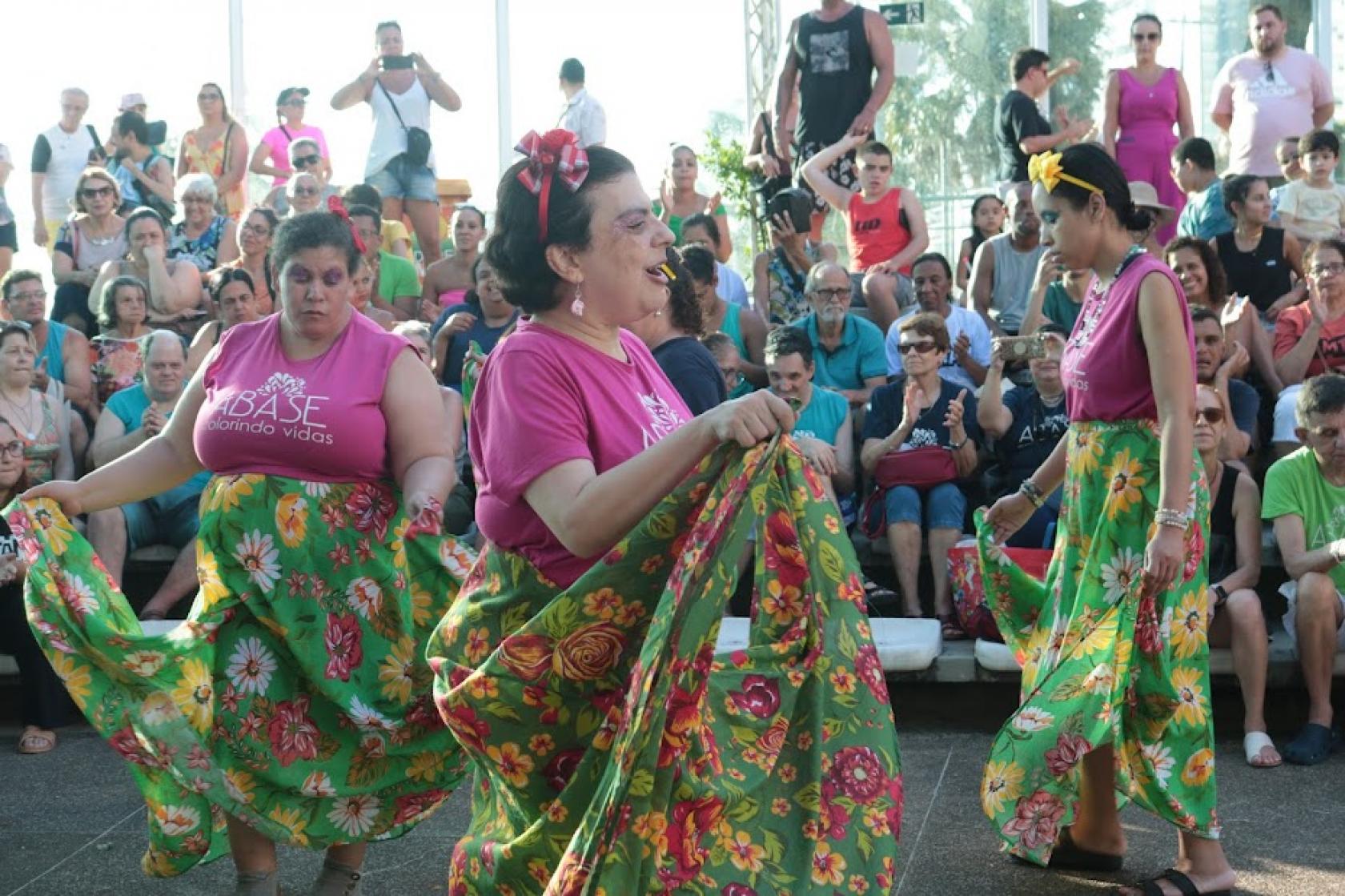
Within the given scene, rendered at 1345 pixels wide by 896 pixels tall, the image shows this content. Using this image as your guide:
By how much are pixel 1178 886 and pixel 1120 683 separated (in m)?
0.59

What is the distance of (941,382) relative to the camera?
803 centimetres

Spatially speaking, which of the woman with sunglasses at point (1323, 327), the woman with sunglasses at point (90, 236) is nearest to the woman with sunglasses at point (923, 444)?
the woman with sunglasses at point (1323, 327)

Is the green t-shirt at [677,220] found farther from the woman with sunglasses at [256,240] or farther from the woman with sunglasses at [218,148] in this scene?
the woman with sunglasses at [218,148]

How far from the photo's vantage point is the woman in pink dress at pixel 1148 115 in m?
11.0

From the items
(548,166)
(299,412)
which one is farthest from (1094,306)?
(299,412)

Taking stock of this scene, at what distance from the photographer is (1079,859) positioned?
493cm

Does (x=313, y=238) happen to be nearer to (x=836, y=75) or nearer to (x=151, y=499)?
(x=151, y=499)

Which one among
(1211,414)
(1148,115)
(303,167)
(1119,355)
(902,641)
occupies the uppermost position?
(1148,115)

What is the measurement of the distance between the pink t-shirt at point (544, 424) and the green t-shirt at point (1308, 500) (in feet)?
13.6

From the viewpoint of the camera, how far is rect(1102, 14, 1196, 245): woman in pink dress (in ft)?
36.1

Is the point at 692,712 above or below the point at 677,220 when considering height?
below

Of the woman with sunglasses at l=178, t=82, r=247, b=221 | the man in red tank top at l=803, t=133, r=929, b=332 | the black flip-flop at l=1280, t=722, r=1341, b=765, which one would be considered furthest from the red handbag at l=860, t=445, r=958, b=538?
the woman with sunglasses at l=178, t=82, r=247, b=221

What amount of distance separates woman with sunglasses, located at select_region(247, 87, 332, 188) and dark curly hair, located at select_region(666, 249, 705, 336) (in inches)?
305

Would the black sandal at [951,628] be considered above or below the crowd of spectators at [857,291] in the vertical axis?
below
